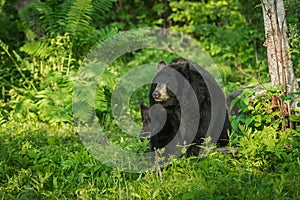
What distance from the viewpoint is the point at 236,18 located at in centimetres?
1197

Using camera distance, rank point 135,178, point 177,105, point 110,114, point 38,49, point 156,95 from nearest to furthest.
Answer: point 135,178, point 156,95, point 177,105, point 110,114, point 38,49

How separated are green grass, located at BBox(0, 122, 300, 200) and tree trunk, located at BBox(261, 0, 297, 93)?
1.02 m

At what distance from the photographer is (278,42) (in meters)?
5.41

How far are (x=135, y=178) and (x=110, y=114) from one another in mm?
3474

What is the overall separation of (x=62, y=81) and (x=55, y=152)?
248 centimetres

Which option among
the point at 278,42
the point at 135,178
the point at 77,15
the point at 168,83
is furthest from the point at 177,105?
the point at 77,15

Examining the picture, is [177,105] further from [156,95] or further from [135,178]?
[135,178]

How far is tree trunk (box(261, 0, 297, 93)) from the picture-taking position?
5387 mm

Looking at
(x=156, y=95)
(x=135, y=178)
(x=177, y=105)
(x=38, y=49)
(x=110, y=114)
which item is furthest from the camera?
(x=38, y=49)

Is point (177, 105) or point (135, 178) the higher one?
point (177, 105)

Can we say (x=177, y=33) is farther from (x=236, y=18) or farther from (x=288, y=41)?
(x=288, y=41)

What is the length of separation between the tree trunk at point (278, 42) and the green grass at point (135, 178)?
3.33 feet

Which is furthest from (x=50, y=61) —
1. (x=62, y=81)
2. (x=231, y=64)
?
(x=231, y=64)

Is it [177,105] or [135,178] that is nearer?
[135,178]
